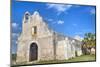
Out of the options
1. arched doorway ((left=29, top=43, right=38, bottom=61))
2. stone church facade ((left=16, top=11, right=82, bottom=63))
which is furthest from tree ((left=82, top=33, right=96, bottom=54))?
arched doorway ((left=29, top=43, right=38, bottom=61))

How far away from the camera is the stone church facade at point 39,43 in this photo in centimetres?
262

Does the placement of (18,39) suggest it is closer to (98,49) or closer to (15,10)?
(15,10)

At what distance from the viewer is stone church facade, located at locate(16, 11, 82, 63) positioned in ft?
8.59

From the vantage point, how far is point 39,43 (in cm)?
269

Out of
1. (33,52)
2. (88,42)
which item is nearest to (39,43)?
(33,52)

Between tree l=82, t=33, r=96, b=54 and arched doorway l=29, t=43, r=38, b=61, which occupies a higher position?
tree l=82, t=33, r=96, b=54

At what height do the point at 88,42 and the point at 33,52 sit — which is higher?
the point at 88,42

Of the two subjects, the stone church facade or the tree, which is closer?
the stone church facade

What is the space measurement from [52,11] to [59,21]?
159 mm

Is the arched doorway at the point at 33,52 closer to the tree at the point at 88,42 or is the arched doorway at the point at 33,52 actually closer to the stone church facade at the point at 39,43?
the stone church facade at the point at 39,43

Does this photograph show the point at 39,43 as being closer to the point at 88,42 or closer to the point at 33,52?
the point at 33,52

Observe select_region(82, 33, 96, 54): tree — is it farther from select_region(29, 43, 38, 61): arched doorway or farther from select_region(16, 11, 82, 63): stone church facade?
select_region(29, 43, 38, 61): arched doorway

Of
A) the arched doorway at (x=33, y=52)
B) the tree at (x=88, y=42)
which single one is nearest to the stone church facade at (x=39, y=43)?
the arched doorway at (x=33, y=52)
